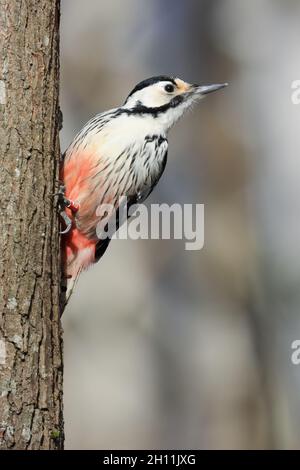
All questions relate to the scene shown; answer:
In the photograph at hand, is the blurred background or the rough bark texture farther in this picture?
the blurred background

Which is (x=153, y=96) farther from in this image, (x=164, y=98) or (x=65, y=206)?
(x=65, y=206)

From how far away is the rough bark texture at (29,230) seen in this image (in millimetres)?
3250

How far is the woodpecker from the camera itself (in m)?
4.57

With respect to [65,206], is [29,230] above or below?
below

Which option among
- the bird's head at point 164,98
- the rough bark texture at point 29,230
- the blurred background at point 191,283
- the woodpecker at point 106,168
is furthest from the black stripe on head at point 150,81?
the blurred background at point 191,283

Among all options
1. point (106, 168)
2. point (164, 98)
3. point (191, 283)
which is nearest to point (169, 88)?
point (164, 98)

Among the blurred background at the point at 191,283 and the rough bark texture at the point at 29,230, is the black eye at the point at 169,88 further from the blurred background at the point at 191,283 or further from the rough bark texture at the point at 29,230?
the blurred background at the point at 191,283


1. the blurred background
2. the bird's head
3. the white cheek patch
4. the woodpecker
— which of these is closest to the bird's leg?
the woodpecker

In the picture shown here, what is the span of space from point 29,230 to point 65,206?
85cm

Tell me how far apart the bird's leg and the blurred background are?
4.86 m

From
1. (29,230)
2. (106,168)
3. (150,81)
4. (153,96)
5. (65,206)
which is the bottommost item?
(29,230)

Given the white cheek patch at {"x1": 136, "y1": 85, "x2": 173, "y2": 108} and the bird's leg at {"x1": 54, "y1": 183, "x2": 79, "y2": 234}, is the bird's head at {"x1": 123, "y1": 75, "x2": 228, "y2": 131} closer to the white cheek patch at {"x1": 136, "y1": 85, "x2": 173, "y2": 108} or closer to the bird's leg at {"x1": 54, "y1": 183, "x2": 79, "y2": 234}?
the white cheek patch at {"x1": 136, "y1": 85, "x2": 173, "y2": 108}

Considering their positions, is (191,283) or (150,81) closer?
(150,81)

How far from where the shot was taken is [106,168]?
468 centimetres
